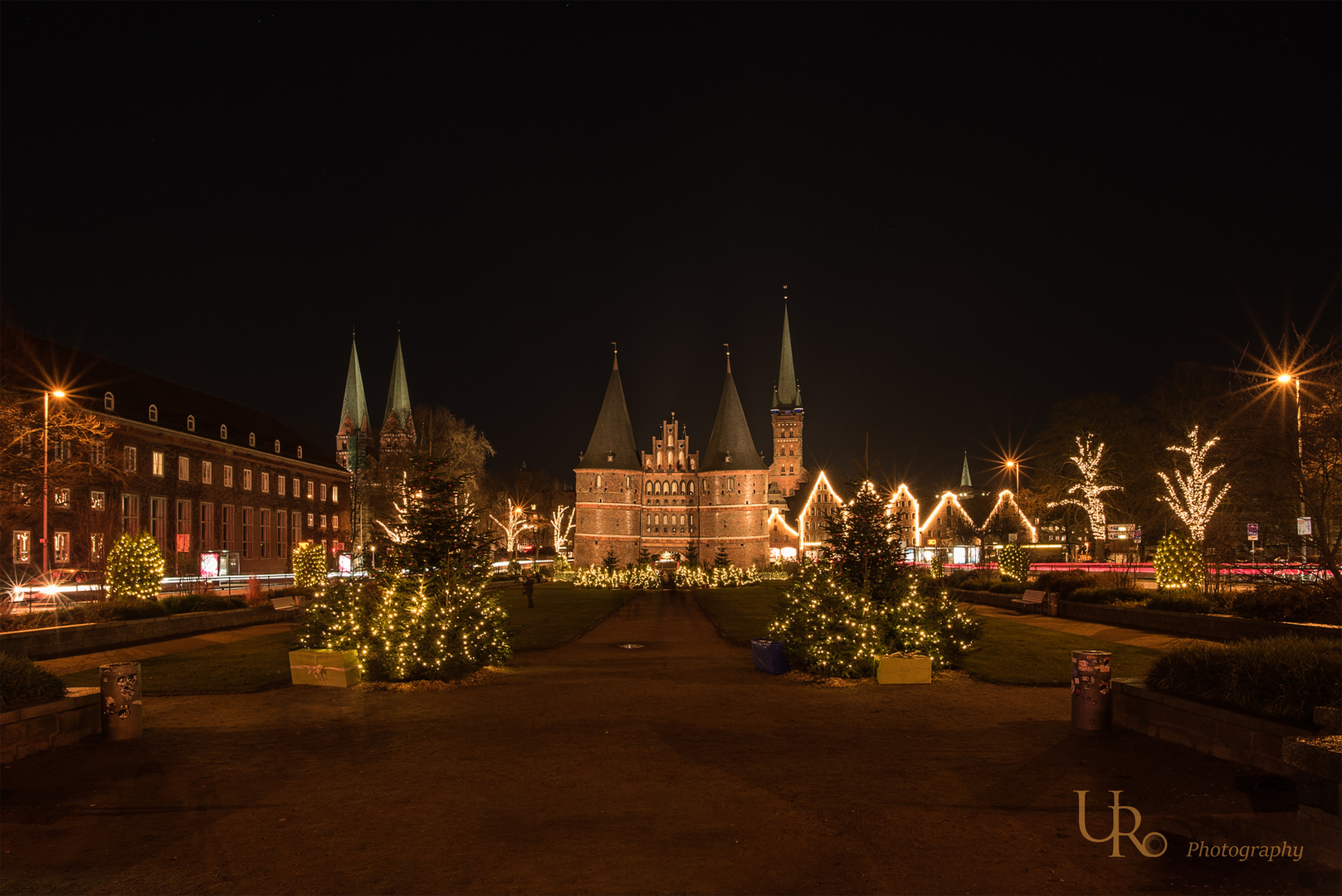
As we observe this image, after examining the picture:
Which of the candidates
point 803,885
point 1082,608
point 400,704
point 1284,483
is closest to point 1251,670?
point 803,885

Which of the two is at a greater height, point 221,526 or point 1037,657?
point 221,526

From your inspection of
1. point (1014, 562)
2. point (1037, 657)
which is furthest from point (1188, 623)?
point (1014, 562)

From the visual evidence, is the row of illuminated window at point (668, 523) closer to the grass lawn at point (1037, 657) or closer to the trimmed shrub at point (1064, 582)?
the trimmed shrub at point (1064, 582)

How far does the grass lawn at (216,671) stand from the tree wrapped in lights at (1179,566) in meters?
23.2

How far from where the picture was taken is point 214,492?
52469mm

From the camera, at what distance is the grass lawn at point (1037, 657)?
1345cm

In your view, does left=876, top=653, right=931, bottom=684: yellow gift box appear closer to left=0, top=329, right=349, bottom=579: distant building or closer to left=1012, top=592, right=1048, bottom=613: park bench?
left=1012, top=592, right=1048, bottom=613: park bench

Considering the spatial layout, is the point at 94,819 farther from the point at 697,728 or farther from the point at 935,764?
the point at 935,764

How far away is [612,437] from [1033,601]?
56.3 metres

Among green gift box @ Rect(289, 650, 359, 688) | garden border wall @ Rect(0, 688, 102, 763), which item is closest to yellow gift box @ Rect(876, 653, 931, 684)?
green gift box @ Rect(289, 650, 359, 688)

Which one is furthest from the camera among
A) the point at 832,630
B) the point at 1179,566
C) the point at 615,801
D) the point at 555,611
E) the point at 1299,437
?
the point at 555,611

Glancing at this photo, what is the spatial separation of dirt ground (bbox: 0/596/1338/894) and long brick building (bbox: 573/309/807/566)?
64.2 m

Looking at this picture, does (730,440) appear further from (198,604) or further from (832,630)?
(832,630)

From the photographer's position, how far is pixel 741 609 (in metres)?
29.4
